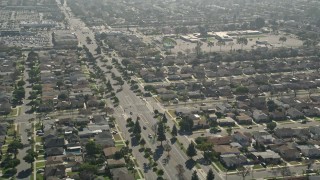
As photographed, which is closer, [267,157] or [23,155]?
[267,157]

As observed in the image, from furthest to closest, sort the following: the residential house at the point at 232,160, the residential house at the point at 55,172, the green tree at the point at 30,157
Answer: the residential house at the point at 232,160
the green tree at the point at 30,157
the residential house at the point at 55,172

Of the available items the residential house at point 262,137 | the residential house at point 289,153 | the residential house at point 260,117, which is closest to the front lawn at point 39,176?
the residential house at point 262,137

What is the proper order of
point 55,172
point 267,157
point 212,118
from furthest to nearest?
1. point 212,118
2. point 267,157
3. point 55,172

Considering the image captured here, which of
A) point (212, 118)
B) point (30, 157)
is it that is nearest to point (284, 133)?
point (212, 118)

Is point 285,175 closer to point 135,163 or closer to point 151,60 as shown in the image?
point 135,163

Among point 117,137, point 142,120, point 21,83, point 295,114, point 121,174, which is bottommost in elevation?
point 142,120

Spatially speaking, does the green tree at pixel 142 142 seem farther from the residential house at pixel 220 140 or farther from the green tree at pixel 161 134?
the residential house at pixel 220 140

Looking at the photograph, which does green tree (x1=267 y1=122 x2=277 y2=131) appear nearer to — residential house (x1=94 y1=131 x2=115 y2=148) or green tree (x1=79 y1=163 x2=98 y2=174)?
residential house (x1=94 y1=131 x2=115 y2=148)

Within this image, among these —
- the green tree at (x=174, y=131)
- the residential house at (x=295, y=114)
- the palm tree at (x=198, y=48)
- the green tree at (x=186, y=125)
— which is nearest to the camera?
the green tree at (x=174, y=131)

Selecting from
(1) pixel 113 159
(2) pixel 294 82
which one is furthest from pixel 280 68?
Answer: (1) pixel 113 159

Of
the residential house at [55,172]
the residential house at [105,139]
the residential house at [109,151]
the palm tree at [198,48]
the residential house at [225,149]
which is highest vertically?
the residential house at [55,172]

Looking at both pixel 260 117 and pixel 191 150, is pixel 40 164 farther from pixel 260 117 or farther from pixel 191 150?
pixel 260 117
